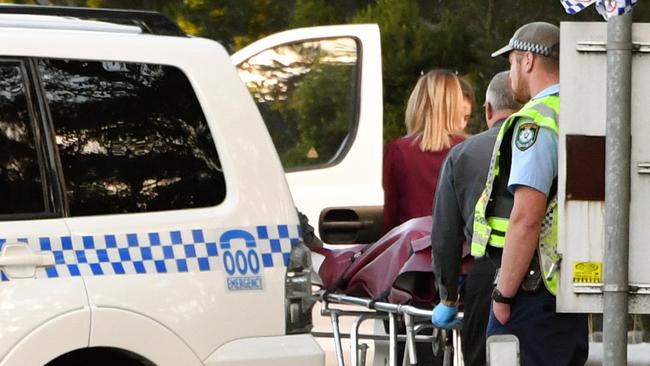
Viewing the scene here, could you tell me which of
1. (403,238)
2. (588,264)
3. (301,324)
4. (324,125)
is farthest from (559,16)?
(588,264)

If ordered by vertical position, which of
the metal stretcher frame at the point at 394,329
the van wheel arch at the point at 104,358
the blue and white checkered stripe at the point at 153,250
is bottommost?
the metal stretcher frame at the point at 394,329

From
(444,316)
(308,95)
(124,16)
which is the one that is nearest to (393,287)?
(444,316)

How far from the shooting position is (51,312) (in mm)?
4871

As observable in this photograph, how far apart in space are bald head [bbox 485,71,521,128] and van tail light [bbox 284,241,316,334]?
44.2 inches

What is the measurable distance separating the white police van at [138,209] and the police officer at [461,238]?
61 cm

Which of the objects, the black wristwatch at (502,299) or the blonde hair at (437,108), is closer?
the black wristwatch at (502,299)

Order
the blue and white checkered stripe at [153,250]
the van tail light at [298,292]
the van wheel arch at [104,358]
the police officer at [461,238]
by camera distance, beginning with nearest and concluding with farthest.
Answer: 1. the blue and white checkered stripe at [153,250]
2. the van wheel arch at [104,358]
3. the van tail light at [298,292]
4. the police officer at [461,238]

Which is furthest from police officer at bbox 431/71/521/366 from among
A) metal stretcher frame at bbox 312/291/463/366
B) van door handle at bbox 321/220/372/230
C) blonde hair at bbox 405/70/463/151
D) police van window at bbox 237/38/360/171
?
police van window at bbox 237/38/360/171

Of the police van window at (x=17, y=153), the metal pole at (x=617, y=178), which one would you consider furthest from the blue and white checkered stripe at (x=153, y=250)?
the metal pole at (x=617, y=178)

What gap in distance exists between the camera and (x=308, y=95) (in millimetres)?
9891

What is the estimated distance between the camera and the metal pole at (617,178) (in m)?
3.80

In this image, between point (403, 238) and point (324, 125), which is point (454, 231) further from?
point (324, 125)

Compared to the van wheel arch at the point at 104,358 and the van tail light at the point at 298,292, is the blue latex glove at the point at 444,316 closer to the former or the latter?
the van tail light at the point at 298,292

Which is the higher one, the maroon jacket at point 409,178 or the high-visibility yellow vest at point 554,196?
the high-visibility yellow vest at point 554,196
